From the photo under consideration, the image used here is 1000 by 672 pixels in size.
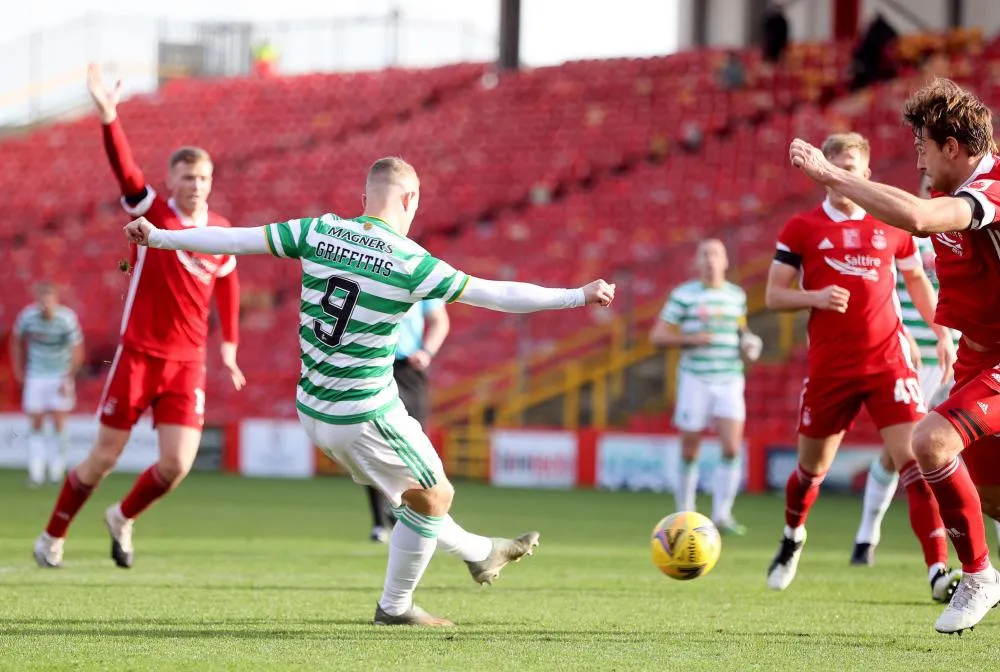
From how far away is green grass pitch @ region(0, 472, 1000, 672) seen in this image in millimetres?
5676

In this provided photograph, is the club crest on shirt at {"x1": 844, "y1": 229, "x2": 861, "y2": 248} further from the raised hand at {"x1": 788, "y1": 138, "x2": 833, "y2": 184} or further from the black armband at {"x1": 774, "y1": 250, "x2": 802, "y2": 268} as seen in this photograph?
the raised hand at {"x1": 788, "y1": 138, "x2": 833, "y2": 184}

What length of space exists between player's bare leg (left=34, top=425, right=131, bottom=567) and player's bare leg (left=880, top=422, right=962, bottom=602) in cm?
428

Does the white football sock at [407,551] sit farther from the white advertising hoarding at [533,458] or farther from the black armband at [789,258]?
the white advertising hoarding at [533,458]

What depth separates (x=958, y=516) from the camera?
616 cm

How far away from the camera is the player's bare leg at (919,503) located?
7605 mm

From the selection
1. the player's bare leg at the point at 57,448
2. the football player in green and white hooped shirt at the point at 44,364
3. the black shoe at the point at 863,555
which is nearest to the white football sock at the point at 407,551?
the black shoe at the point at 863,555

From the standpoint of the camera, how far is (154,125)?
33625 millimetres

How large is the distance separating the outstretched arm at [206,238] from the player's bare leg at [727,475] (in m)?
6.81

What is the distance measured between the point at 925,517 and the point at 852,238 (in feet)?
5.04

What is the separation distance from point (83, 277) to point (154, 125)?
715cm

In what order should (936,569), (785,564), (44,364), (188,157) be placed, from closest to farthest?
(936,569)
(785,564)
(188,157)
(44,364)

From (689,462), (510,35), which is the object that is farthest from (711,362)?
(510,35)

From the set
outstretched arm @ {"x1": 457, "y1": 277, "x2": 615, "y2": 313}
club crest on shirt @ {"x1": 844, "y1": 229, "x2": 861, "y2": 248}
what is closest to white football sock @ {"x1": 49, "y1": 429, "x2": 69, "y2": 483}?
club crest on shirt @ {"x1": 844, "y1": 229, "x2": 861, "y2": 248}

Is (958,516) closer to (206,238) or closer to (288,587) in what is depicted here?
(206,238)
